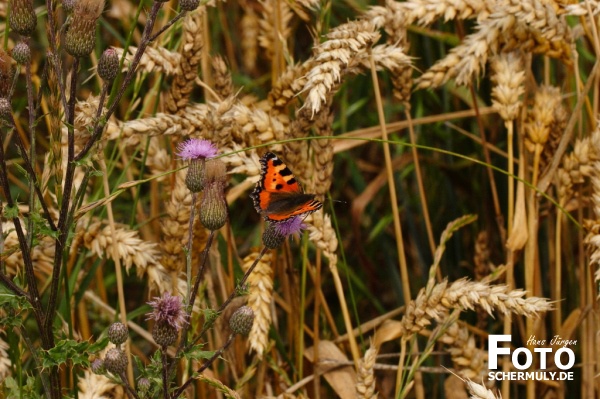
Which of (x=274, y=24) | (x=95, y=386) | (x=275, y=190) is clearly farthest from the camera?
(x=274, y=24)

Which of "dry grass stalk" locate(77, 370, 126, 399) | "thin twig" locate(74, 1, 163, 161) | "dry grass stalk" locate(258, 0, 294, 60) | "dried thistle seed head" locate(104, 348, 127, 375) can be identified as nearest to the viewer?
"thin twig" locate(74, 1, 163, 161)

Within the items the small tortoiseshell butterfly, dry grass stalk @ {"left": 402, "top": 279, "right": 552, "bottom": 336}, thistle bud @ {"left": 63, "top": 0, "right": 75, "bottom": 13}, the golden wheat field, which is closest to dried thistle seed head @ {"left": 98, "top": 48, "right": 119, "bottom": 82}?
the golden wheat field

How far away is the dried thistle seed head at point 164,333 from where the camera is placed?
210 cm

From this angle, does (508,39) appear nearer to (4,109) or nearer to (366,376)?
(366,376)

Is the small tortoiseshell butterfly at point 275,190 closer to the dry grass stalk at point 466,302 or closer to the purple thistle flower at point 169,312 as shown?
the purple thistle flower at point 169,312

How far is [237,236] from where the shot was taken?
4.59 metres

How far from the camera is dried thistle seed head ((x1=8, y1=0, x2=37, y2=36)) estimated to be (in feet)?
6.97

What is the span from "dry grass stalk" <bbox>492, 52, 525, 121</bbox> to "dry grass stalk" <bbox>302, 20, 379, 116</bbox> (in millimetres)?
483

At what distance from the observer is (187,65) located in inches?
111

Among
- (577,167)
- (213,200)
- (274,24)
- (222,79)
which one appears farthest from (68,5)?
(577,167)

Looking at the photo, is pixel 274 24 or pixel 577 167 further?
pixel 274 24

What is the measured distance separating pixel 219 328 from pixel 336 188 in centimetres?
171

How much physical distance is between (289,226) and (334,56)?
1.83 ft

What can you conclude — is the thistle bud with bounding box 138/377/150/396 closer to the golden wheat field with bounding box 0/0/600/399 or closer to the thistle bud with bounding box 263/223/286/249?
the golden wheat field with bounding box 0/0/600/399
